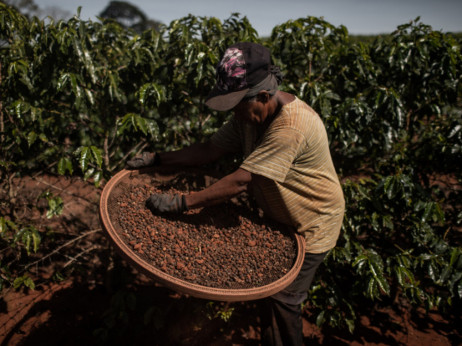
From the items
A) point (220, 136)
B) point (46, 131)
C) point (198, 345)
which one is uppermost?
point (220, 136)

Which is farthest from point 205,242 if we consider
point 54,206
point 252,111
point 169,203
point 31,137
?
point 31,137

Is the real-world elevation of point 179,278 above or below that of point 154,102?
below

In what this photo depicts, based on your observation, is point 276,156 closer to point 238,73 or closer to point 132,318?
point 238,73

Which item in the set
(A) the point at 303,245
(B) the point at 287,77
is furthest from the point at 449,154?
(A) the point at 303,245

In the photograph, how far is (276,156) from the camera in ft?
4.15

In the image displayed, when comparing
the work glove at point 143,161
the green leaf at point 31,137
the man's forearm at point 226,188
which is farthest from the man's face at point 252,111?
the green leaf at point 31,137

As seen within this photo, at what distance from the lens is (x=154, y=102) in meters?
1.92

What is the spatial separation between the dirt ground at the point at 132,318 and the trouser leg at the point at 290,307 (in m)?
0.39

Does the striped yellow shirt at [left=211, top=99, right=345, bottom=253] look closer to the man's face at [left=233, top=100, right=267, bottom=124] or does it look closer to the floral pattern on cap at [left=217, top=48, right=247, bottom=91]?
the man's face at [left=233, top=100, right=267, bottom=124]

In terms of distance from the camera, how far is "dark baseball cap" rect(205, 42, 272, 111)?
127cm

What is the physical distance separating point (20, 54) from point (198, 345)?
240 centimetres

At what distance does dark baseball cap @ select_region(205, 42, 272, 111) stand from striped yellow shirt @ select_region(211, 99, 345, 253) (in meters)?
0.19

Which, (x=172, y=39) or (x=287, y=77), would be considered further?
(x=287, y=77)

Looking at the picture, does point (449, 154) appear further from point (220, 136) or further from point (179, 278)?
point (179, 278)
